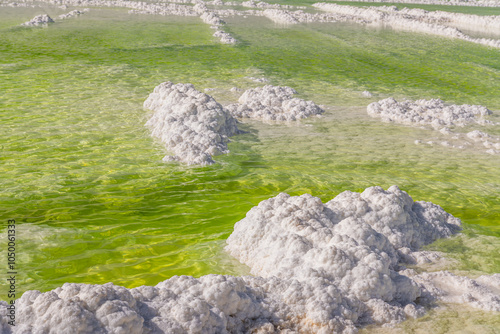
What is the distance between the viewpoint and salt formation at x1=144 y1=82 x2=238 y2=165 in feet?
23.9

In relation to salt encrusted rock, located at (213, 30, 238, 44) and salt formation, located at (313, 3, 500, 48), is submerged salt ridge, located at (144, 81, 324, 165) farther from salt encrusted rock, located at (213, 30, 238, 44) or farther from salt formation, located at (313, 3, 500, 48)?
salt formation, located at (313, 3, 500, 48)

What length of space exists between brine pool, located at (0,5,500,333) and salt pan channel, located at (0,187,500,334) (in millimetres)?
261

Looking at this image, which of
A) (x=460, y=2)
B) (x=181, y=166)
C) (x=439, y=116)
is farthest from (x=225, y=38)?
(x=460, y=2)

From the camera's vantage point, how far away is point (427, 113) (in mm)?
10445

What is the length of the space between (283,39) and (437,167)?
15.3 meters

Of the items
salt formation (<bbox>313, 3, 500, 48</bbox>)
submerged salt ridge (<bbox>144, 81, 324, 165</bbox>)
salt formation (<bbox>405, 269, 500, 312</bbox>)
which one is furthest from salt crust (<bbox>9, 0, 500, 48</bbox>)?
salt formation (<bbox>405, 269, 500, 312</bbox>)

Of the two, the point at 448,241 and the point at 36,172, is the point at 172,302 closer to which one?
the point at 448,241

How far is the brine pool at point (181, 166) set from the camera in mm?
4586

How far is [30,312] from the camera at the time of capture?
9.49 ft

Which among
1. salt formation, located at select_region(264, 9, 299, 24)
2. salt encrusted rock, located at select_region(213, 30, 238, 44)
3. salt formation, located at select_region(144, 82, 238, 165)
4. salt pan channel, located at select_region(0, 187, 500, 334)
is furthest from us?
salt formation, located at select_region(264, 9, 299, 24)

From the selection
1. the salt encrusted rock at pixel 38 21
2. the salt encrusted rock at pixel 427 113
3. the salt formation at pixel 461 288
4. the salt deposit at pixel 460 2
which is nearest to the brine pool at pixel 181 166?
the salt formation at pixel 461 288

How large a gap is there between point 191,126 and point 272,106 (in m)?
2.73

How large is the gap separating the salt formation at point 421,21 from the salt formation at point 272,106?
1720cm

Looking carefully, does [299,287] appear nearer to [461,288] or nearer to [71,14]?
[461,288]
